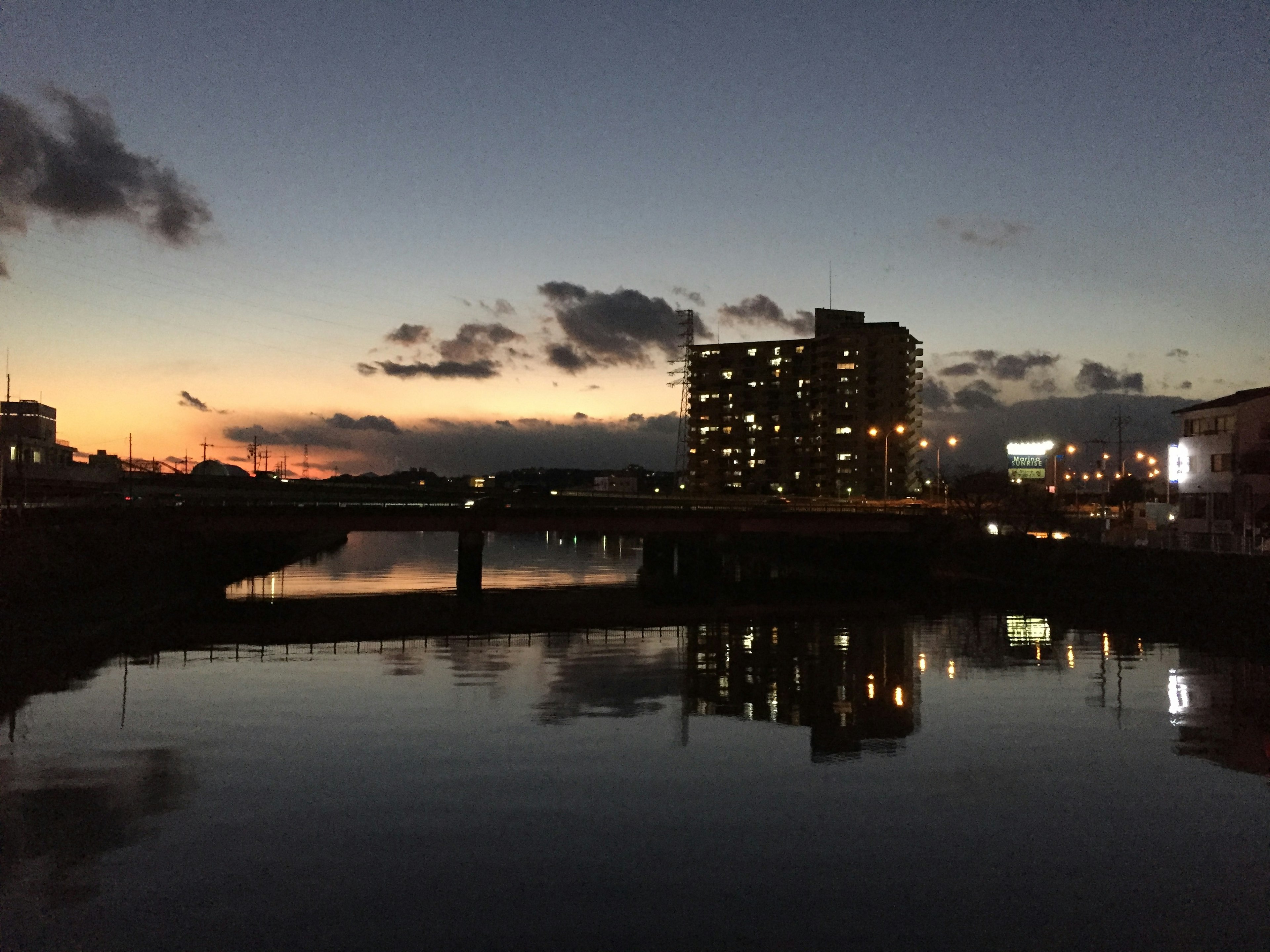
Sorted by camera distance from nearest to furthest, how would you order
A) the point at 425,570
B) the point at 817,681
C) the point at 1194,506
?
the point at 817,681
the point at 1194,506
the point at 425,570

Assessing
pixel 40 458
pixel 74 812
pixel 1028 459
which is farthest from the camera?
pixel 1028 459

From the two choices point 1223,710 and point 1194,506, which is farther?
point 1194,506

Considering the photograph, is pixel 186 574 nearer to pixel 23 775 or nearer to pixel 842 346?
pixel 23 775

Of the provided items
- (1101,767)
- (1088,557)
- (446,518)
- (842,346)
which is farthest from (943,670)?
(842,346)

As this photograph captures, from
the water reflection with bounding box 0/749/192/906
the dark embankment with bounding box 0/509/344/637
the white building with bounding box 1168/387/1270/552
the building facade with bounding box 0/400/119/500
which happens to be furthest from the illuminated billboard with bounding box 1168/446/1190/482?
the building facade with bounding box 0/400/119/500

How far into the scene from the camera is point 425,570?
321 feet

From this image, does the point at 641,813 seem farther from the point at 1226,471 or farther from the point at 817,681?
the point at 1226,471

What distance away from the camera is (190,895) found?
46.1ft

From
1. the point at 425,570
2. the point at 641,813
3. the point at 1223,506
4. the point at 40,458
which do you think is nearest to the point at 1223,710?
the point at 641,813

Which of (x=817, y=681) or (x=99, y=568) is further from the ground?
(x=99, y=568)

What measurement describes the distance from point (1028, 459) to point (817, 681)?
334 ft

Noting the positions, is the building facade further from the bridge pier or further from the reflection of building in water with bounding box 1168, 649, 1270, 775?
the reflection of building in water with bounding box 1168, 649, 1270, 775

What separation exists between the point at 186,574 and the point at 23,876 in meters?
53.3

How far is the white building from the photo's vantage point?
6328 centimetres
